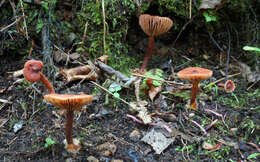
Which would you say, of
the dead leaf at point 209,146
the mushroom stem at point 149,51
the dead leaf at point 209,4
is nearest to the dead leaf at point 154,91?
the mushroom stem at point 149,51

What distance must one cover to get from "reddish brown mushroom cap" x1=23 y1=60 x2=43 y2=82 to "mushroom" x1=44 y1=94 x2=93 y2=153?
36 centimetres

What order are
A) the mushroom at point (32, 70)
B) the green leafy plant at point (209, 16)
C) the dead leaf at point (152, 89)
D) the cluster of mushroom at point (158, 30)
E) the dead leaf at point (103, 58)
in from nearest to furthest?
the mushroom at point (32, 70) → the cluster of mushroom at point (158, 30) → the dead leaf at point (152, 89) → the dead leaf at point (103, 58) → the green leafy plant at point (209, 16)

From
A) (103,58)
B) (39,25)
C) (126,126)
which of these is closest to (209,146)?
(126,126)

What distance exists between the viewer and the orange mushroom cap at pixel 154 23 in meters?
3.00

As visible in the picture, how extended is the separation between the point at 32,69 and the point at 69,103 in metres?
0.51

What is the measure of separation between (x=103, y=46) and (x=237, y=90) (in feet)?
5.74

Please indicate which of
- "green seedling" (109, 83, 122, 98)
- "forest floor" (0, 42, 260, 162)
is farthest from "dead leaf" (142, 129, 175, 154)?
"green seedling" (109, 83, 122, 98)

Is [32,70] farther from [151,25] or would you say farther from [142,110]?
[151,25]

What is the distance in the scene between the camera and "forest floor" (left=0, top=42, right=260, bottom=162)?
2.07 meters

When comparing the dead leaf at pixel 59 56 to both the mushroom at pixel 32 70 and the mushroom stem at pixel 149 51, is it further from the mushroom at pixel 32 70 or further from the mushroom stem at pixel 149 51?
the mushroom stem at pixel 149 51

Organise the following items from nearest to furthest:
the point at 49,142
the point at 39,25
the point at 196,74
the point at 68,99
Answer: the point at 68,99 < the point at 49,142 < the point at 196,74 < the point at 39,25

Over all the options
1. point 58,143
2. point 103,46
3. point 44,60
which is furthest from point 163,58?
point 58,143

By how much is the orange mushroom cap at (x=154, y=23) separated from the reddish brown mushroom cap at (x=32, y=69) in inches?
59.6

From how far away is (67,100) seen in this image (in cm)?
170
